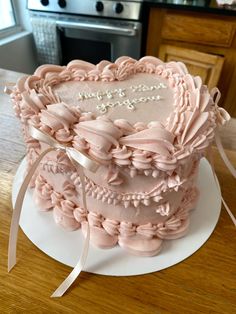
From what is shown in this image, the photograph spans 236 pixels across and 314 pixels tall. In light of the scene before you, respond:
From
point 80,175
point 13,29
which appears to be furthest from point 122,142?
point 13,29

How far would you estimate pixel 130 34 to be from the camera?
5.98 ft

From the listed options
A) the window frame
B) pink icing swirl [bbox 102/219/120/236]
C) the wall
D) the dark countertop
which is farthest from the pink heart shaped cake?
the window frame

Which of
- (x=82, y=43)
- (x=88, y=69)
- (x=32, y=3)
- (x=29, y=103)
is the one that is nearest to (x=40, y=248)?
(x=29, y=103)

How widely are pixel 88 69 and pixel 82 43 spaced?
1430 mm

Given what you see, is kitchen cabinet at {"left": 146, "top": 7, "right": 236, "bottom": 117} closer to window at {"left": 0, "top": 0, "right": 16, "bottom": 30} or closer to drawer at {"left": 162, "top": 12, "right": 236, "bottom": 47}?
drawer at {"left": 162, "top": 12, "right": 236, "bottom": 47}

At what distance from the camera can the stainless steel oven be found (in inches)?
72.1

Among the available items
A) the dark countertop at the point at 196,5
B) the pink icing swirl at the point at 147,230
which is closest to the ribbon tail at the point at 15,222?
the pink icing swirl at the point at 147,230

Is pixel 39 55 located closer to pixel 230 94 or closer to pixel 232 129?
pixel 230 94

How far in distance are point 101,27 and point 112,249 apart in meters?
1.66

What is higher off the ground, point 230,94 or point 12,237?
point 12,237

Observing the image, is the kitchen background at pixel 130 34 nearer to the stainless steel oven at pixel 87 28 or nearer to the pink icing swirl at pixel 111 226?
the stainless steel oven at pixel 87 28

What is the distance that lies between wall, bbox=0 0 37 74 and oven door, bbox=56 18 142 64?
0.34 meters

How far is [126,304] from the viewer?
559 mm

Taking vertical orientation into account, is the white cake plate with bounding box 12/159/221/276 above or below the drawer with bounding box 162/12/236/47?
below
